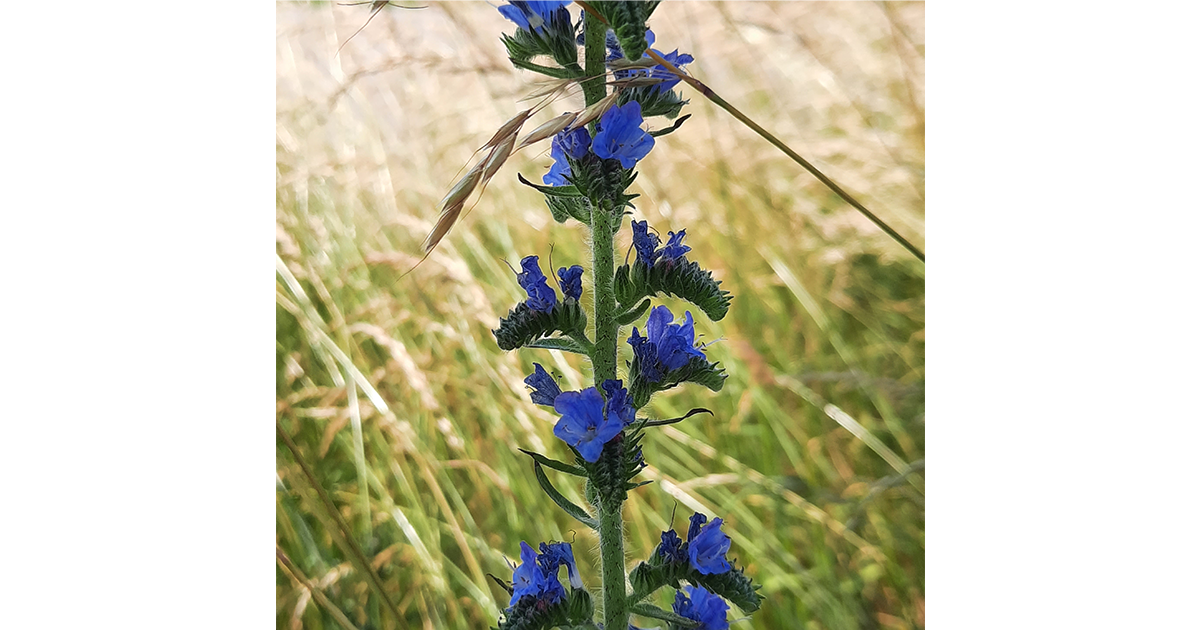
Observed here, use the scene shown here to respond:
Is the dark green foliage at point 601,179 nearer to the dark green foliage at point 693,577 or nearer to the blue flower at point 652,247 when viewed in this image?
the blue flower at point 652,247

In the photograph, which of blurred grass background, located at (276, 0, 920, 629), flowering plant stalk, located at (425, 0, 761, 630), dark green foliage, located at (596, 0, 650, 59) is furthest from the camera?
blurred grass background, located at (276, 0, 920, 629)

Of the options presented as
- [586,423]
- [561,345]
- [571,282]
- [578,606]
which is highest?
[571,282]

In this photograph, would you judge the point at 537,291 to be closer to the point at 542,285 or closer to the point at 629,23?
the point at 542,285

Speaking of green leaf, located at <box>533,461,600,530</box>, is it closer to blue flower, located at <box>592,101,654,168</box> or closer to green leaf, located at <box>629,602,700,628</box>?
green leaf, located at <box>629,602,700,628</box>

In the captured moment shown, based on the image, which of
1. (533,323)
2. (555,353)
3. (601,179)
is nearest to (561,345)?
(533,323)

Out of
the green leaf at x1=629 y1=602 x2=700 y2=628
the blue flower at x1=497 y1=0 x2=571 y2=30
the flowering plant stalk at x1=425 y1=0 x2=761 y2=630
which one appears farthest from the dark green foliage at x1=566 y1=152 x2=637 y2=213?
the green leaf at x1=629 y1=602 x2=700 y2=628

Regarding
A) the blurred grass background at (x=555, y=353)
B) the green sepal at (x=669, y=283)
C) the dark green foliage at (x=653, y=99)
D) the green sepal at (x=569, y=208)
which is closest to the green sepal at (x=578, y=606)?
the green sepal at (x=669, y=283)
